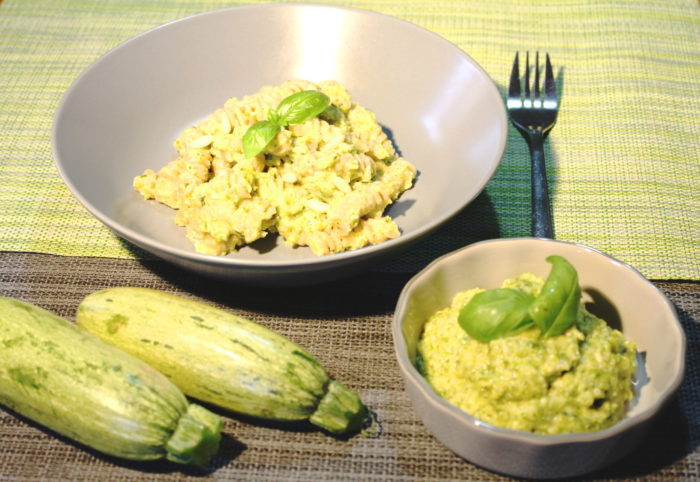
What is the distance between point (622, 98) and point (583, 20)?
653 millimetres

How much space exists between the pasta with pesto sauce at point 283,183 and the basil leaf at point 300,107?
0.13 ft

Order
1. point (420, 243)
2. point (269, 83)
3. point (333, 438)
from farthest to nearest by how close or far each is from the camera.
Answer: point (269, 83) → point (420, 243) → point (333, 438)

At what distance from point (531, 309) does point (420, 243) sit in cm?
82

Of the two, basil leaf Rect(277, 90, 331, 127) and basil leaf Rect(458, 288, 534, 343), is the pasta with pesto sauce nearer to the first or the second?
basil leaf Rect(277, 90, 331, 127)

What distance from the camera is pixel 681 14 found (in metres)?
3.64

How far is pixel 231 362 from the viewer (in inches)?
73.7

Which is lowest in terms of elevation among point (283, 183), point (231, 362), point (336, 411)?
point (336, 411)

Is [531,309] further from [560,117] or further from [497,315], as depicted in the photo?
[560,117]

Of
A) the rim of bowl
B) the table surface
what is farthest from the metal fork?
the rim of bowl

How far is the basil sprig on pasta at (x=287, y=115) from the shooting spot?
2.34 metres

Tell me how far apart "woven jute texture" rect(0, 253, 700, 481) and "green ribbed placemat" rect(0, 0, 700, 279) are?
25 cm

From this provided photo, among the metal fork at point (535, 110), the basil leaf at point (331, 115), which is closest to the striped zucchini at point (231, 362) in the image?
the basil leaf at point (331, 115)

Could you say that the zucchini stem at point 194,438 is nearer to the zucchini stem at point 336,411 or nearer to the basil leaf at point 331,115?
the zucchini stem at point 336,411

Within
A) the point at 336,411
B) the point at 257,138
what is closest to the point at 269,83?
the point at 257,138
